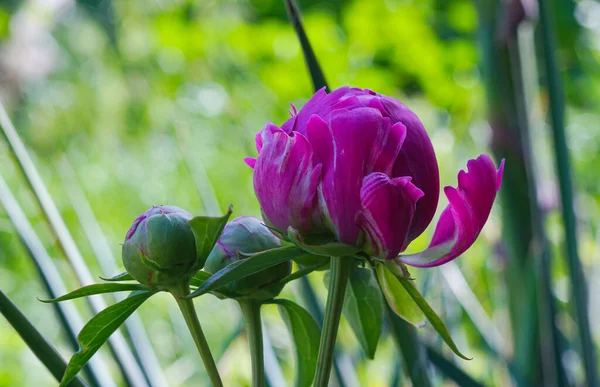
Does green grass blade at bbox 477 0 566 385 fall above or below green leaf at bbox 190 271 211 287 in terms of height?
below

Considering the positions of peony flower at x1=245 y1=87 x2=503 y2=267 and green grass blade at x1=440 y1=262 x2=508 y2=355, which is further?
green grass blade at x1=440 y1=262 x2=508 y2=355

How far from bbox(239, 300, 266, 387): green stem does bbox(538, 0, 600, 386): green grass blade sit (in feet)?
0.51

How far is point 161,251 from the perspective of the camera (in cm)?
16

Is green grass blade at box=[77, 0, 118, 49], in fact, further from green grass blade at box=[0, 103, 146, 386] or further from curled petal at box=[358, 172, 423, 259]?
curled petal at box=[358, 172, 423, 259]

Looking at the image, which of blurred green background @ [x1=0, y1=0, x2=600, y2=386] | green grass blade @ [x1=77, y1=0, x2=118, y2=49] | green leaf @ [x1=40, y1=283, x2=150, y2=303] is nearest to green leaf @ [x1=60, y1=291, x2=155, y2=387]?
green leaf @ [x1=40, y1=283, x2=150, y2=303]

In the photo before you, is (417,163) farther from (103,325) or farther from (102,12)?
(102,12)

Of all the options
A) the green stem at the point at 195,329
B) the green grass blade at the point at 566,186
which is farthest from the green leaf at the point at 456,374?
the green stem at the point at 195,329

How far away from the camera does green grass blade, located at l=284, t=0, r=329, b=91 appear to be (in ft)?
0.74

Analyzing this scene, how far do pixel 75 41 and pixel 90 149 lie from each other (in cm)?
51

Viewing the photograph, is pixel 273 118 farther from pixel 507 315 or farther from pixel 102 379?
pixel 102 379

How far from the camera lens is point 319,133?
16cm

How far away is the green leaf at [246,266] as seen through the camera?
0.15m

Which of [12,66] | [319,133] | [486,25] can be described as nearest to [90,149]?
[12,66]

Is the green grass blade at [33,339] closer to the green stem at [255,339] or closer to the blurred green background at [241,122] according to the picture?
the green stem at [255,339]
